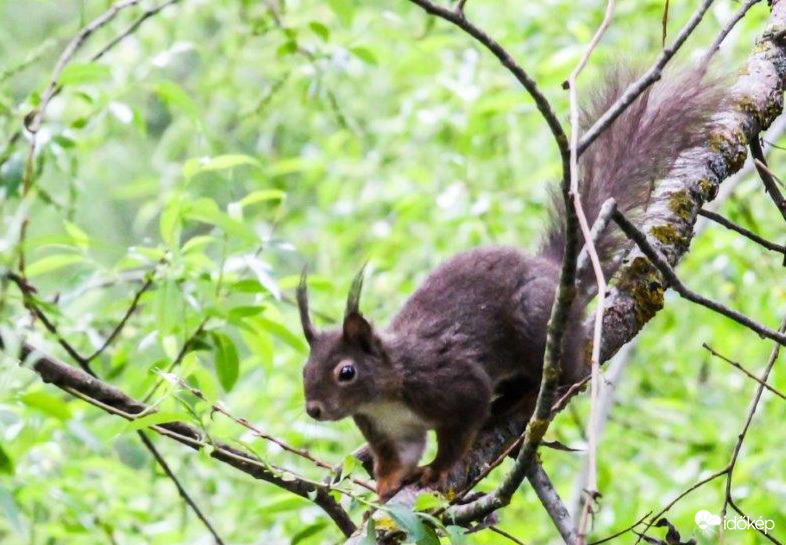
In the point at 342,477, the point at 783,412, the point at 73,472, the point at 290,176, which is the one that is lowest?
the point at 342,477

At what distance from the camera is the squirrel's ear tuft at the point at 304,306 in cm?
212

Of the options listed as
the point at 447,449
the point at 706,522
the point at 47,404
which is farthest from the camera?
the point at 447,449

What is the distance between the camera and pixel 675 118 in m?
2.18

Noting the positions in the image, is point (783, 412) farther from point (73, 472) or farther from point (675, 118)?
point (73, 472)

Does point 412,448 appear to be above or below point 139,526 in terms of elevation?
above

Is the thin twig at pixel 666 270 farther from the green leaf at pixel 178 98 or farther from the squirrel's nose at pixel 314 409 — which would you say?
the squirrel's nose at pixel 314 409

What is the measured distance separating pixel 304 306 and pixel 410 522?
0.90 meters

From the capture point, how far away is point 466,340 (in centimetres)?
248

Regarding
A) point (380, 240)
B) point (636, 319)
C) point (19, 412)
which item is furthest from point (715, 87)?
point (380, 240)

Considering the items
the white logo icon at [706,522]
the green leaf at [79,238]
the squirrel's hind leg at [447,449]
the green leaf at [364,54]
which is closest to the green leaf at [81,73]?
the green leaf at [79,238]

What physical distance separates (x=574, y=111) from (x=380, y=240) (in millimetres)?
3243

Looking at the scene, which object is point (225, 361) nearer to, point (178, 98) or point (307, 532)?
point (307, 532)

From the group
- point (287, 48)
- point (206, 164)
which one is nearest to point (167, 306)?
point (206, 164)

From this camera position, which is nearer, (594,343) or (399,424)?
(594,343)
